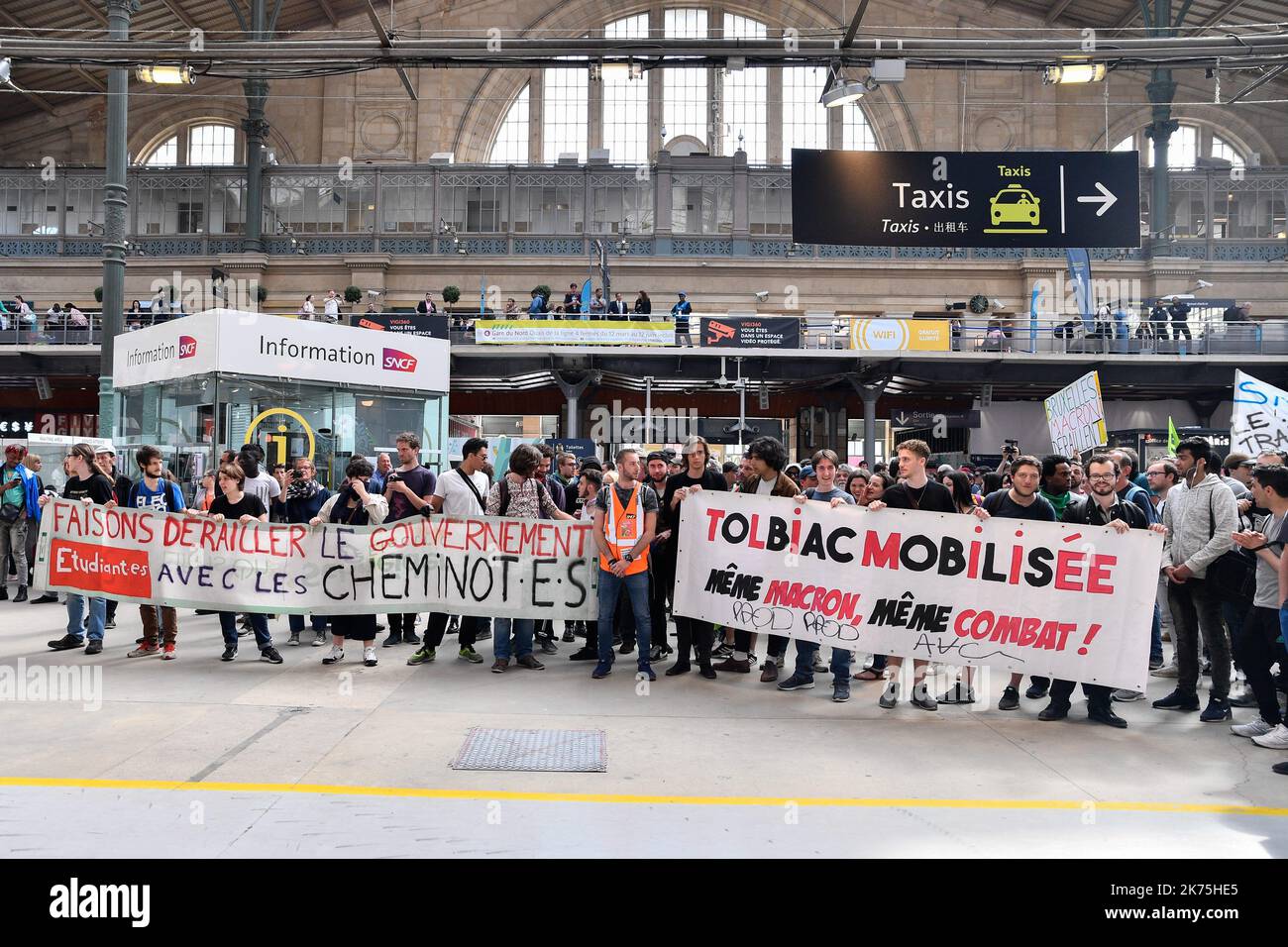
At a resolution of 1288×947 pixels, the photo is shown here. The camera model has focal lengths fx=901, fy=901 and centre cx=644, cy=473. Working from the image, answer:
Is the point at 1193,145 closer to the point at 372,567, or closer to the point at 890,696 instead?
the point at 890,696

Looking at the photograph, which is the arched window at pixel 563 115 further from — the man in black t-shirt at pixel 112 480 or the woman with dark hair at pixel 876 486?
the woman with dark hair at pixel 876 486

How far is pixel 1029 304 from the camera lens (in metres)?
38.4

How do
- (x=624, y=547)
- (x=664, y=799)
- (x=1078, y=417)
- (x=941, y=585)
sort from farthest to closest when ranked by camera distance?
(x=1078, y=417)
(x=624, y=547)
(x=941, y=585)
(x=664, y=799)

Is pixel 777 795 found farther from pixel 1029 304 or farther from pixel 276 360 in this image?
pixel 1029 304

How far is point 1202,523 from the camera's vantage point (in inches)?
269

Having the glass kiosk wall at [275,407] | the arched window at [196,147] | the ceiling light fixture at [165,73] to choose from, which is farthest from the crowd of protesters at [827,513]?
the arched window at [196,147]

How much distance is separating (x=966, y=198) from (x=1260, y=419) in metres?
4.31

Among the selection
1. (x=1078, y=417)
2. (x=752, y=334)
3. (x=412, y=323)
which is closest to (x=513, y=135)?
(x=412, y=323)

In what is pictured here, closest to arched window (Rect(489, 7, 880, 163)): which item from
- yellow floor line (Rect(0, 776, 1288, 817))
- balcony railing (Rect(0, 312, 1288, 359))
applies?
balcony railing (Rect(0, 312, 1288, 359))

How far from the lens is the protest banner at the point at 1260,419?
1055 centimetres

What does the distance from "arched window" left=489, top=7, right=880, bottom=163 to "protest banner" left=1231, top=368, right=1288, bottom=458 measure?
34016mm

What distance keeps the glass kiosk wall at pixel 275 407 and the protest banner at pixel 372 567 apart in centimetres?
539

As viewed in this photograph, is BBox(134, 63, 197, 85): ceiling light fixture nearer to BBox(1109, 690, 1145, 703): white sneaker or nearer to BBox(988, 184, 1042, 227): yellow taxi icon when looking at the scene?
BBox(988, 184, 1042, 227): yellow taxi icon

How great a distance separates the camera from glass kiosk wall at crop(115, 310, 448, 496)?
13.7 metres
